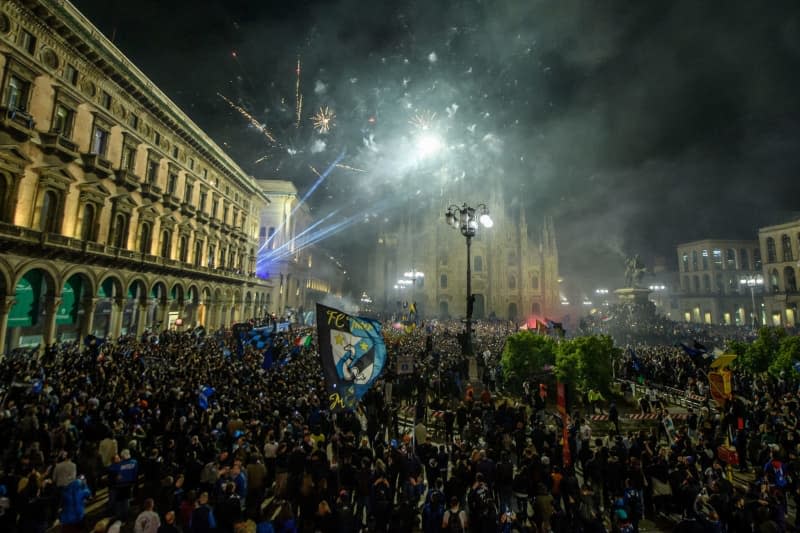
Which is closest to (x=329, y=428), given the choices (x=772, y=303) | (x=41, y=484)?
(x=41, y=484)

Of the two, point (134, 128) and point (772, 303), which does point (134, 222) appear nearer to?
point (134, 128)

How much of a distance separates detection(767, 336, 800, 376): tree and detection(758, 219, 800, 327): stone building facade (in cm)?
4705

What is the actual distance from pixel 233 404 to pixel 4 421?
16.3ft

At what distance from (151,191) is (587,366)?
31206 millimetres

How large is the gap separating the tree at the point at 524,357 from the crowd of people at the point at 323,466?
4.84m

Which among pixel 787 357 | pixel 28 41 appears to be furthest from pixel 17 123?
pixel 787 357

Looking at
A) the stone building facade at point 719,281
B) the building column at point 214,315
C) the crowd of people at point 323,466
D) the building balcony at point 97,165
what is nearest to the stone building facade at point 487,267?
the stone building facade at point 719,281

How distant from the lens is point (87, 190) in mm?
23266

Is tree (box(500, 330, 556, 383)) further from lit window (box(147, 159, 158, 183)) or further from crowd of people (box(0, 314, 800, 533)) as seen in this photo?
lit window (box(147, 159, 158, 183))

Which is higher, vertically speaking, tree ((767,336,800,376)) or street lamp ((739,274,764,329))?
street lamp ((739,274,764,329))

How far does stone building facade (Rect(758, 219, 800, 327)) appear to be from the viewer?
5372 centimetres

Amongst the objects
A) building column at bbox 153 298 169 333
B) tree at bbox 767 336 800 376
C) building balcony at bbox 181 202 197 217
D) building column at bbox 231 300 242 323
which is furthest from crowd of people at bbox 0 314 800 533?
building column at bbox 231 300 242 323

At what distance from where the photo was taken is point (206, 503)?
5.64 meters

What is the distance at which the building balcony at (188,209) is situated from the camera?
3331 centimetres
